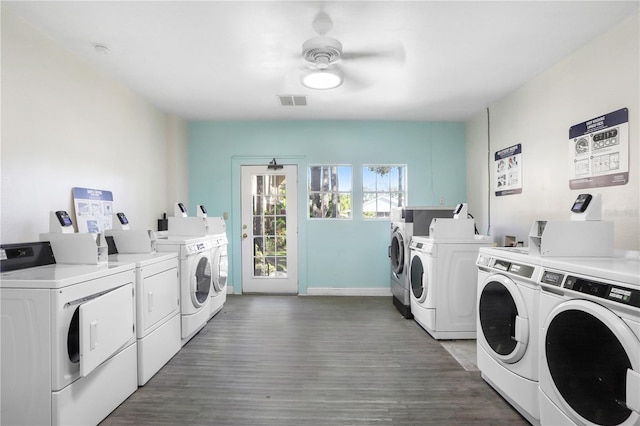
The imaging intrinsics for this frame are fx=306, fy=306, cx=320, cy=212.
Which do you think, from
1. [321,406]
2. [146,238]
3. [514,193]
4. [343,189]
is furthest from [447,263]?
[146,238]

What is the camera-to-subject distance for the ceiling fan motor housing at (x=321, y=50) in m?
2.23

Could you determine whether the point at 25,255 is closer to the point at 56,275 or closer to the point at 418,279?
the point at 56,275

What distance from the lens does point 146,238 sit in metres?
2.66

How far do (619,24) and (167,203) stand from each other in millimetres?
4843

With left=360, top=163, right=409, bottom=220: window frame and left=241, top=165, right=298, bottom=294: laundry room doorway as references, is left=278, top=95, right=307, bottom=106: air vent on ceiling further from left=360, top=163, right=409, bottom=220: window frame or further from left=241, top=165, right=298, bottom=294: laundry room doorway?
left=360, top=163, right=409, bottom=220: window frame

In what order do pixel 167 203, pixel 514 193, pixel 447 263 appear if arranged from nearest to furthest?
1. pixel 447 263
2. pixel 514 193
3. pixel 167 203

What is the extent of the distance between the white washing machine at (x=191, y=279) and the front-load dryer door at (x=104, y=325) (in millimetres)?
820

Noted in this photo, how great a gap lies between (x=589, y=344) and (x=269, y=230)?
390 cm

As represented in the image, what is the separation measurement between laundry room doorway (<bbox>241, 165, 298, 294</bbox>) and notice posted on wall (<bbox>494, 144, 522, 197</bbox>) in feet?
8.88

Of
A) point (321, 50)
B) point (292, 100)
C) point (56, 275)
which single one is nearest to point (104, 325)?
point (56, 275)

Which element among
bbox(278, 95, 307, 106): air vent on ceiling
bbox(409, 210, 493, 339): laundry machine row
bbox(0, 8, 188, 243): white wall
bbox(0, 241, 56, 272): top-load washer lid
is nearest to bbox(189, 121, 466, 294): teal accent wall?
bbox(278, 95, 307, 106): air vent on ceiling

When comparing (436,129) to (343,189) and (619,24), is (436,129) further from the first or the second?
(619,24)

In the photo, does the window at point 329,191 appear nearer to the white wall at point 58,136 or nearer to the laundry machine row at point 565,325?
the white wall at point 58,136

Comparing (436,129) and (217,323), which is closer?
(217,323)
